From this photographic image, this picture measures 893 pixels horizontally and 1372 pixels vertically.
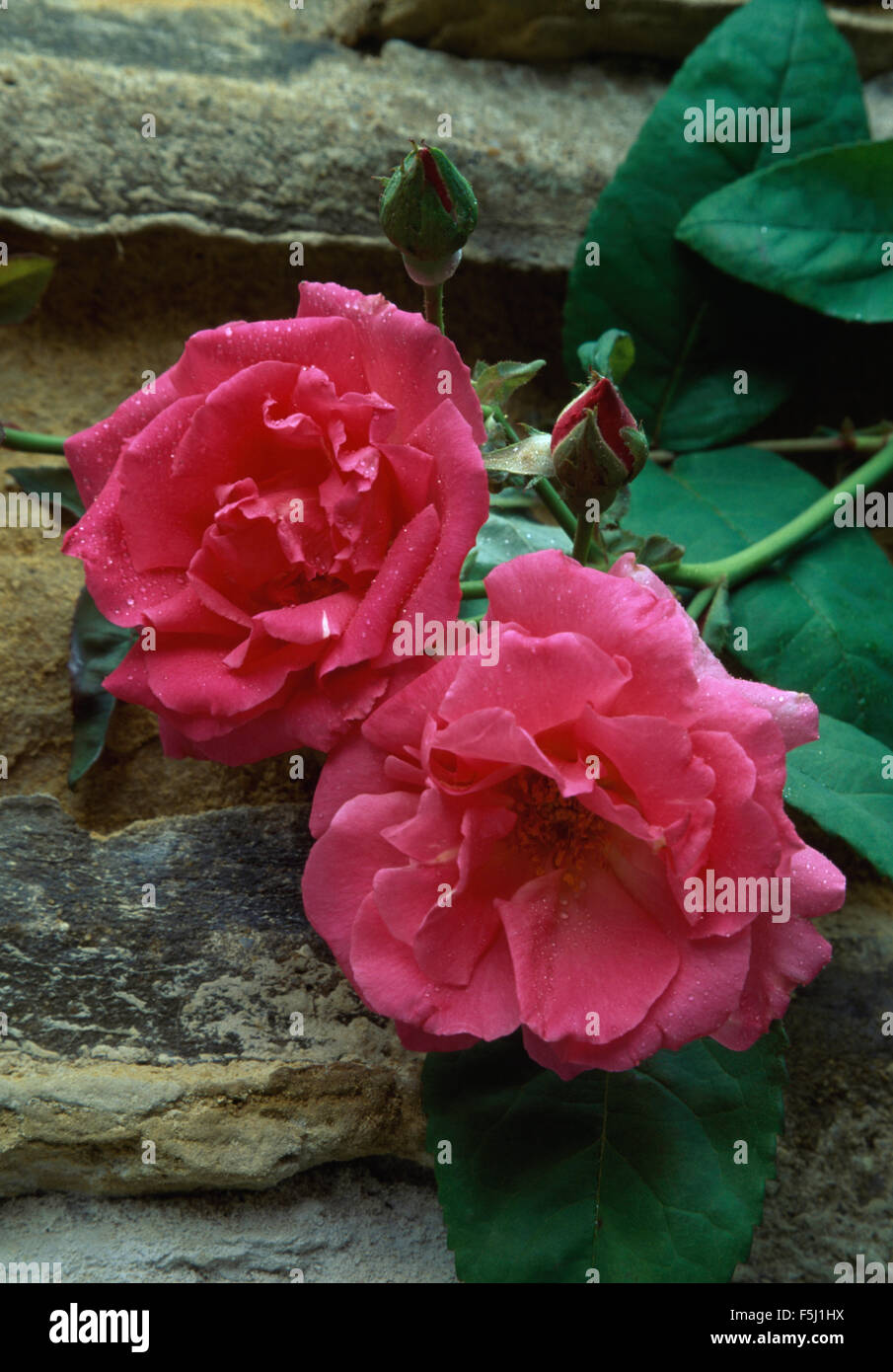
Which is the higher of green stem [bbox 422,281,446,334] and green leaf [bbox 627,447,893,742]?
green stem [bbox 422,281,446,334]

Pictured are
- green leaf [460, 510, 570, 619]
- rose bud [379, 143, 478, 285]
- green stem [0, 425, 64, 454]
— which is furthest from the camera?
green stem [0, 425, 64, 454]

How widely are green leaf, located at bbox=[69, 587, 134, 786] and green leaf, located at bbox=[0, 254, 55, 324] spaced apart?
0.82 ft

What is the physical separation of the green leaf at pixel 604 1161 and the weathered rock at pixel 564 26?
1025mm

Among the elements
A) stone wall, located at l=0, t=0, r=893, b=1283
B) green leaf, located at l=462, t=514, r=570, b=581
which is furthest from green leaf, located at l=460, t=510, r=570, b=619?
stone wall, located at l=0, t=0, r=893, b=1283

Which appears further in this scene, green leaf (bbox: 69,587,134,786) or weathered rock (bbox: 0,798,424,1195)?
green leaf (bbox: 69,587,134,786)

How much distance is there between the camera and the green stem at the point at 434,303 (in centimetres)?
68

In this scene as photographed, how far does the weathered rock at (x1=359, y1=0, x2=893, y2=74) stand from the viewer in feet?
3.79

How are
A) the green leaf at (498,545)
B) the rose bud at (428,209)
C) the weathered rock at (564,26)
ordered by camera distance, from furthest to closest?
the weathered rock at (564,26) < the green leaf at (498,545) < the rose bud at (428,209)

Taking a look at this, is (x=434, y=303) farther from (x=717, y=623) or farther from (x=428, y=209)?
(x=717, y=623)

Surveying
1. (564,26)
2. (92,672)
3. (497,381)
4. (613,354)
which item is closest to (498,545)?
(497,381)

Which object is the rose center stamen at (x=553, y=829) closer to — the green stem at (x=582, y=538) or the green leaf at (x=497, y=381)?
the green stem at (x=582, y=538)

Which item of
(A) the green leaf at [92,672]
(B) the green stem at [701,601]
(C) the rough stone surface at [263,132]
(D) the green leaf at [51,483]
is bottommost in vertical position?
(A) the green leaf at [92,672]

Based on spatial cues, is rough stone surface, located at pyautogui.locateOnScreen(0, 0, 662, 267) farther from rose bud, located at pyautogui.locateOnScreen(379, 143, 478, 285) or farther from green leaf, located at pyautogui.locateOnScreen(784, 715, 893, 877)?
green leaf, located at pyautogui.locateOnScreen(784, 715, 893, 877)

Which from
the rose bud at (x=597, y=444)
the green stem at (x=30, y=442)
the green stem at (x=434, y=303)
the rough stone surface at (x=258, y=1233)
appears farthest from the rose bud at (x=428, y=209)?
the rough stone surface at (x=258, y=1233)
